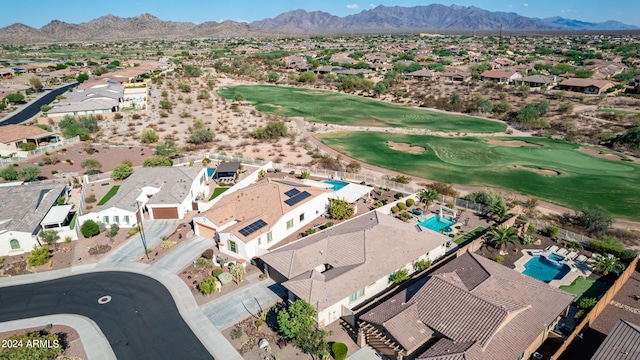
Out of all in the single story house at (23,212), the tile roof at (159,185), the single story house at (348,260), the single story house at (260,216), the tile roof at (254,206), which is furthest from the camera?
the tile roof at (159,185)

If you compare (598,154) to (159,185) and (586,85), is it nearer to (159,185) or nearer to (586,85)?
(586,85)

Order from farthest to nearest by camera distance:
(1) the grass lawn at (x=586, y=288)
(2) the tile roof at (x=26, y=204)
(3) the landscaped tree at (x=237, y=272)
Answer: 1. (2) the tile roof at (x=26, y=204)
2. (3) the landscaped tree at (x=237, y=272)
3. (1) the grass lawn at (x=586, y=288)

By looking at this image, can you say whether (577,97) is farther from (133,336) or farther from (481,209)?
(133,336)

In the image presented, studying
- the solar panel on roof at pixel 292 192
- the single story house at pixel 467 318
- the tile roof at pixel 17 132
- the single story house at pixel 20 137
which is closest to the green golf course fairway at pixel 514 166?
the solar panel on roof at pixel 292 192

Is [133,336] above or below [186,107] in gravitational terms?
below

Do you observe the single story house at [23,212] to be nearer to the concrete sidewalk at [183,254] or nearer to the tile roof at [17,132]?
the concrete sidewalk at [183,254]

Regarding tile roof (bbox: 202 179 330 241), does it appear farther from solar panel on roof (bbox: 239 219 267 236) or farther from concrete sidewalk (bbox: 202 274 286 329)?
concrete sidewalk (bbox: 202 274 286 329)

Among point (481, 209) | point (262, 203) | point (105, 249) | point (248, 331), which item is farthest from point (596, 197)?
point (105, 249)
